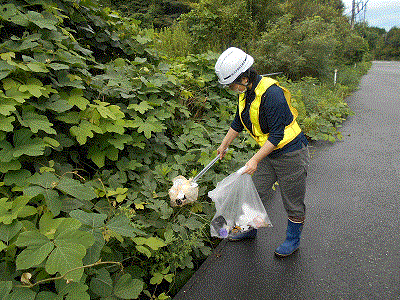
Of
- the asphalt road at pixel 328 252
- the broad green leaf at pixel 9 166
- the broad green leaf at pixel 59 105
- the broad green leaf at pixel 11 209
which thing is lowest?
the asphalt road at pixel 328 252

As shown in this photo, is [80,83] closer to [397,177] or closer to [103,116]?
[103,116]

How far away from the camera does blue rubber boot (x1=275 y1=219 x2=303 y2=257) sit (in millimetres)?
2318

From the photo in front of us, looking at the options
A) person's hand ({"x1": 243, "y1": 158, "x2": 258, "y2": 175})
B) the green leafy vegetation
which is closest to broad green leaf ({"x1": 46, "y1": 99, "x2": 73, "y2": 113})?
the green leafy vegetation

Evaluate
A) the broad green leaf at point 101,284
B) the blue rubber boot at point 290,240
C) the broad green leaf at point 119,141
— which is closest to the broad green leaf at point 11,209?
the broad green leaf at point 101,284

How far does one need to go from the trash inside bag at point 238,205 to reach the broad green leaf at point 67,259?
47.1 inches

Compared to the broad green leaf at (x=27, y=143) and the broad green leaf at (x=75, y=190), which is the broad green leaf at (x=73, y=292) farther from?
the broad green leaf at (x=27, y=143)

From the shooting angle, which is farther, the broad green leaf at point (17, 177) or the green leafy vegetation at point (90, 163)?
the broad green leaf at point (17, 177)

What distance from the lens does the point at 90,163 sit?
9.05ft

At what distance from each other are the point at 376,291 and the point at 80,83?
2899mm

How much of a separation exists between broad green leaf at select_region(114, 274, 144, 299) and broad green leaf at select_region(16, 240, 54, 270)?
0.50 m

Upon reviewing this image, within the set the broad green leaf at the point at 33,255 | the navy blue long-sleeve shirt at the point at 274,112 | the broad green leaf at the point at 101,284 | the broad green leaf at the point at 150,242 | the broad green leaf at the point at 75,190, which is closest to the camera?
the broad green leaf at the point at 33,255

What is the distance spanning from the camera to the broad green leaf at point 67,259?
1.26 meters

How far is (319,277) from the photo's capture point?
84.1 inches

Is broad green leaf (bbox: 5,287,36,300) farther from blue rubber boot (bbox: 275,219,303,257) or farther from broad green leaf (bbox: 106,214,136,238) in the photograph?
blue rubber boot (bbox: 275,219,303,257)
